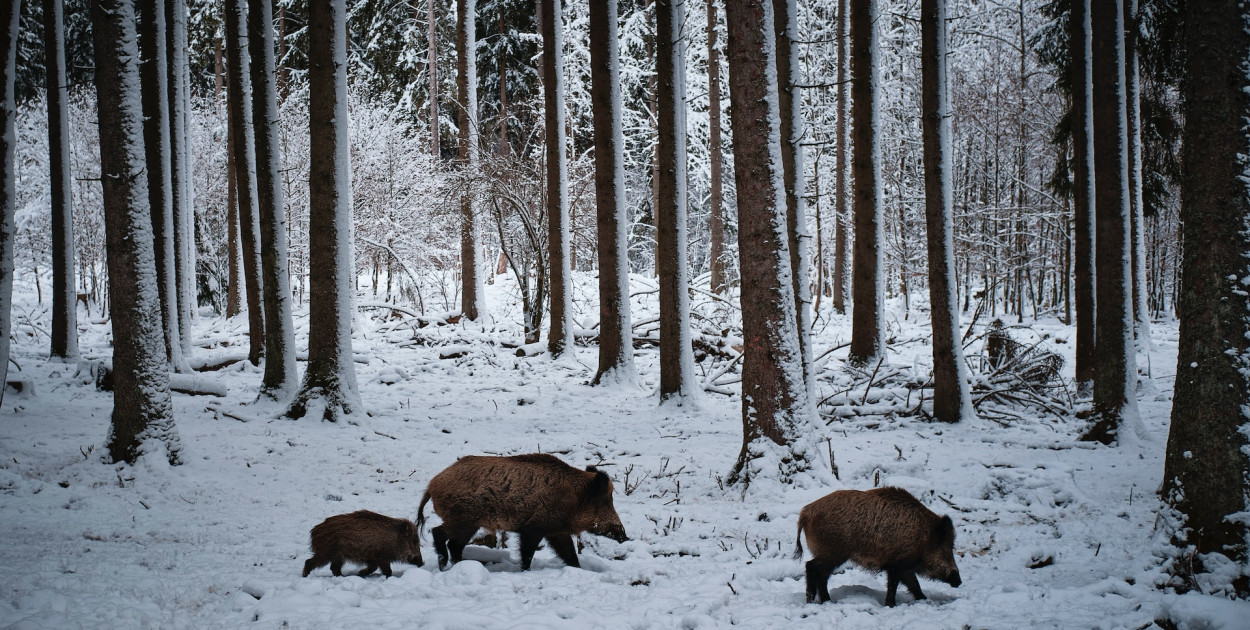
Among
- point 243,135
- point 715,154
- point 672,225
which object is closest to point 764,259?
point 672,225

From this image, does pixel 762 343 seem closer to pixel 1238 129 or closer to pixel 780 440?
pixel 780 440

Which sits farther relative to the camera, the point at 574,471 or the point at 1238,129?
the point at 574,471

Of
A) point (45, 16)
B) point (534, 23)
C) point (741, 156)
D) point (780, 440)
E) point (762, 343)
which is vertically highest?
point (534, 23)

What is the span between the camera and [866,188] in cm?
1234

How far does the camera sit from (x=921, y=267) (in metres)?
29.9

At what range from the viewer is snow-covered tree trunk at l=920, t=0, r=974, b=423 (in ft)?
29.4

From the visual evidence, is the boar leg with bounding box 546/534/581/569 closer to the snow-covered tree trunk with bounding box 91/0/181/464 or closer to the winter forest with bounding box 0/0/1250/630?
the winter forest with bounding box 0/0/1250/630

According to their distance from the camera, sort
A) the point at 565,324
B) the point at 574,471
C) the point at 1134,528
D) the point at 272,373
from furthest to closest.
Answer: the point at 565,324, the point at 272,373, the point at 1134,528, the point at 574,471

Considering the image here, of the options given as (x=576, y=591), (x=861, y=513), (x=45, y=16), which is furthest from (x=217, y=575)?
(x=45, y=16)

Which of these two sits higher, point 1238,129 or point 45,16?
point 45,16

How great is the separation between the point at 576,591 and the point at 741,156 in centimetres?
438

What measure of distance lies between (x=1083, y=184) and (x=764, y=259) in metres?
6.04

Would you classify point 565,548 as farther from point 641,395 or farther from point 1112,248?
point 1112,248

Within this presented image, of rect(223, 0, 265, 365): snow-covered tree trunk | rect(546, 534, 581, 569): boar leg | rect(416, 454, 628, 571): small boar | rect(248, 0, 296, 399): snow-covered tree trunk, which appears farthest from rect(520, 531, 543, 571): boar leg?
rect(223, 0, 265, 365): snow-covered tree trunk
